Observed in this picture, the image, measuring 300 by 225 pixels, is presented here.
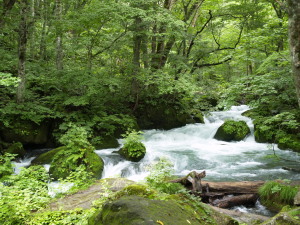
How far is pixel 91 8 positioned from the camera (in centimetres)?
1034

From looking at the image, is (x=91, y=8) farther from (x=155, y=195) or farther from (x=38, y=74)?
(x=155, y=195)

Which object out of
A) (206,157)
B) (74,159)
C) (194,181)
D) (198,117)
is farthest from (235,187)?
(198,117)

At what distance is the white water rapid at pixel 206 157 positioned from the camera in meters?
8.29

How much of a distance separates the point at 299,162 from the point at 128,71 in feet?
30.3

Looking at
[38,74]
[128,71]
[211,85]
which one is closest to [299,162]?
[211,85]

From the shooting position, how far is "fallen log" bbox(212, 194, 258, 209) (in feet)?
18.8

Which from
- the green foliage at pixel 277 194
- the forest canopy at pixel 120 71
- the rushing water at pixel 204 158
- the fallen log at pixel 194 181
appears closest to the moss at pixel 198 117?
the forest canopy at pixel 120 71

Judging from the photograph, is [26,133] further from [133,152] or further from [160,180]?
[160,180]

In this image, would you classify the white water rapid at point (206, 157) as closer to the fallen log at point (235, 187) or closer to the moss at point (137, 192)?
the fallen log at point (235, 187)

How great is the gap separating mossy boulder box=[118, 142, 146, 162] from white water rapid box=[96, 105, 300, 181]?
0.65ft

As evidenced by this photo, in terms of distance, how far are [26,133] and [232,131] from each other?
34.9 feet

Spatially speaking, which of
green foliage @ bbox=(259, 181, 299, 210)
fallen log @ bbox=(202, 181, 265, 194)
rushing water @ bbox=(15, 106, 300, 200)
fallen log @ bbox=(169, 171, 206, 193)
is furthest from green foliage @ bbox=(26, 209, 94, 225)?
green foliage @ bbox=(259, 181, 299, 210)

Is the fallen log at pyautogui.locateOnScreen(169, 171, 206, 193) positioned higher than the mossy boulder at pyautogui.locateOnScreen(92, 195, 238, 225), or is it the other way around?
the mossy boulder at pyautogui.locateOnScreen(92, 195, 238, 225)

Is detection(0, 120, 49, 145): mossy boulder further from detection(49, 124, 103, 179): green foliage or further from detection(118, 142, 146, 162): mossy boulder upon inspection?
detection(118, 142, 146, 162): mossy boulder
